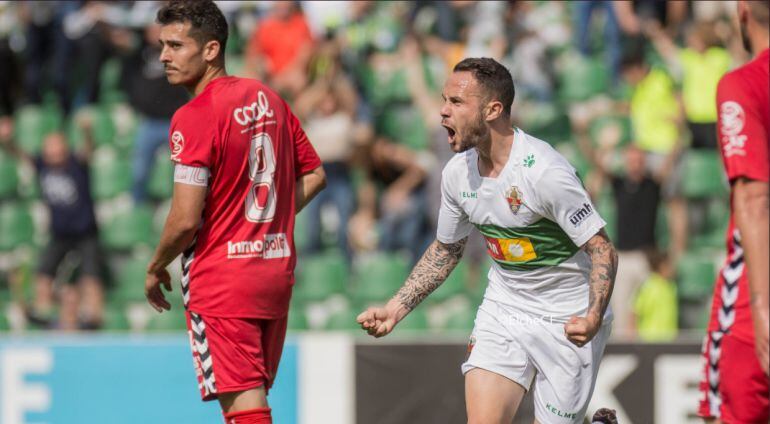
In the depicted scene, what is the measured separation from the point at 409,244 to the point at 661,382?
3816 mm

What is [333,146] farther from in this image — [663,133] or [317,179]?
[317,179]

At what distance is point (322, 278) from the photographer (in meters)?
11.5

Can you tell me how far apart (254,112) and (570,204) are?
4.88 feet

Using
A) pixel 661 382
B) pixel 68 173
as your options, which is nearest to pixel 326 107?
pixel 68 173

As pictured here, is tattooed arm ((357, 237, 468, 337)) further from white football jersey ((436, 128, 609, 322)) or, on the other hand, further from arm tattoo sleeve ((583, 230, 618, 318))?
arm tattoo sleeve ((583, 230, 618, 318))

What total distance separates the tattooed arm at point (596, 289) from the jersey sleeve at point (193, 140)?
168cm

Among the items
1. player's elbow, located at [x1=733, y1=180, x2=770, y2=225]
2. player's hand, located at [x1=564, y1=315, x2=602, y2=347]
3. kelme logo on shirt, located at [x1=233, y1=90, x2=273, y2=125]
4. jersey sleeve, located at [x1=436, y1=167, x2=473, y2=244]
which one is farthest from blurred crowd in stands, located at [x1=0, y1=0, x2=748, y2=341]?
player's elbow, located at [x1=733, y1=180, x2=770, y2=225]

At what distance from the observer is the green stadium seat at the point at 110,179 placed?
42.1 feet

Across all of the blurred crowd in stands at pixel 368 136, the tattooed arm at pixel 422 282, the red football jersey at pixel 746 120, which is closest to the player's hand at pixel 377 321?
the tattooed arm at pixel 422 282

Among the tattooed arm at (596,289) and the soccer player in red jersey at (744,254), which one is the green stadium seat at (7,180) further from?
the soccer player in red jersey at (744,254)

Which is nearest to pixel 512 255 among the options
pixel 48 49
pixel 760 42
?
pixel 760 42

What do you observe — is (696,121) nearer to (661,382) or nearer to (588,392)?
(661,382)

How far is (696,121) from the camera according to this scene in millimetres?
11758

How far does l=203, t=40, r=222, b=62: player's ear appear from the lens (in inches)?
219
